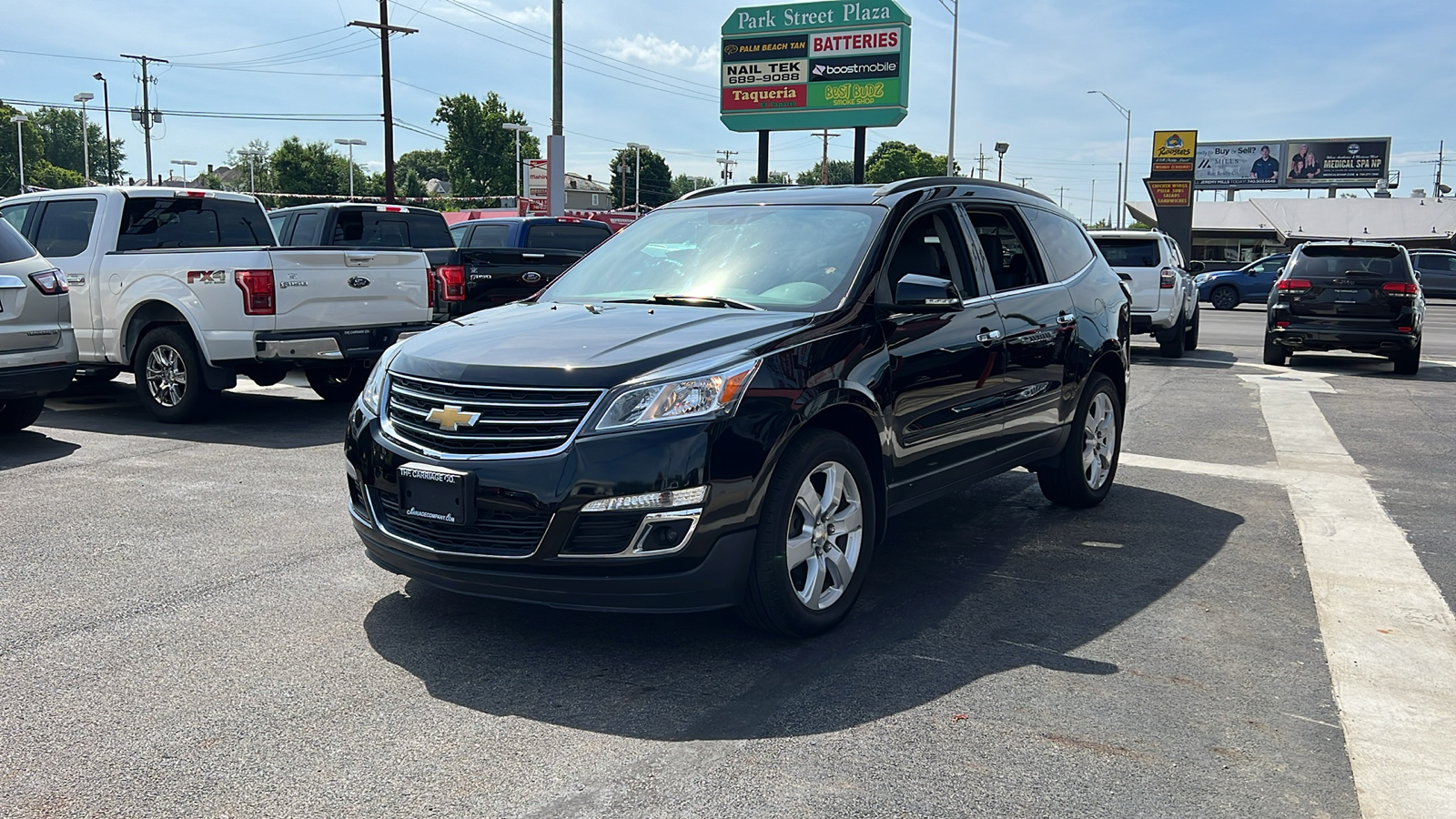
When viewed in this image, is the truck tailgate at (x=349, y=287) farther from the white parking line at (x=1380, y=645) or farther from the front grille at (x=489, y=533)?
the white parking line at (x=1380, y=645)

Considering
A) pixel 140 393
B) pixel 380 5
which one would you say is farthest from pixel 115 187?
pixel 380 5

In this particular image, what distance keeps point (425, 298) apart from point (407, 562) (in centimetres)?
677

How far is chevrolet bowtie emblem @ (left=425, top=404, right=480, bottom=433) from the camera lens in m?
4.16

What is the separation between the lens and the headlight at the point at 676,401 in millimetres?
4012

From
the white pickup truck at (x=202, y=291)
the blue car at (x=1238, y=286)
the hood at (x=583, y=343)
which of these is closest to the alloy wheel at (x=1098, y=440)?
the hood at (x=583, y=343)

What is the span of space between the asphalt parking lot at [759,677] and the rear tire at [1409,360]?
28.6ft

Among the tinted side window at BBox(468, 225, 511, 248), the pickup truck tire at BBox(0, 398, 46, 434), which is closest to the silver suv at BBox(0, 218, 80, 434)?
the pickup truck tire at BBox(0, 398, 46, 434)

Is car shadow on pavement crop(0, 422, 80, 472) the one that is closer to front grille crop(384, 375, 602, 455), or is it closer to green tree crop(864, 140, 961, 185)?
front grille crop(384, 375, 602, 455)

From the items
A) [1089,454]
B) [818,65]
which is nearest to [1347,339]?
[1089,454]

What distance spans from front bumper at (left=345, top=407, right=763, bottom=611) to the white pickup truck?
5977 mm

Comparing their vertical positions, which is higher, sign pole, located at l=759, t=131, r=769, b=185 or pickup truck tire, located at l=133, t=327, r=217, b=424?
sign pole, located at l=759, t=131, r=769, b=185

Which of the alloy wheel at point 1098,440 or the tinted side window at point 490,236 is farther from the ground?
the tinted side window at point 490,236

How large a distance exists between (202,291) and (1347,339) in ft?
42.9

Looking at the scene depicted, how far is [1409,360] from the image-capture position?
1466 centimetres
